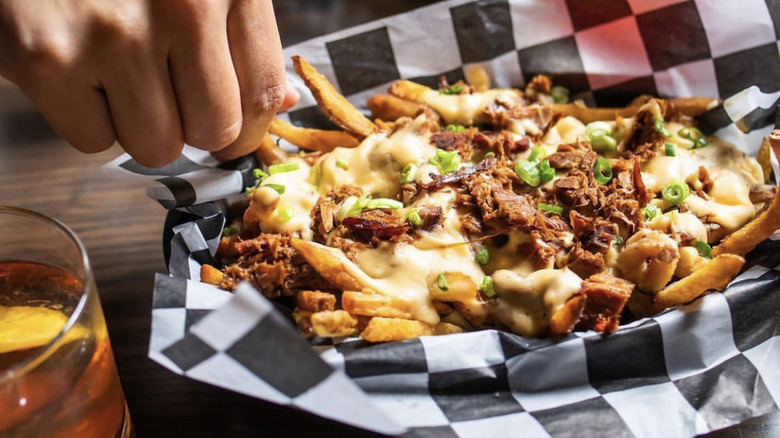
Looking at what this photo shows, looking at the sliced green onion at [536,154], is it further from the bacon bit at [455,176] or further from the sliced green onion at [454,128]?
the sliced green onion at [454,128]

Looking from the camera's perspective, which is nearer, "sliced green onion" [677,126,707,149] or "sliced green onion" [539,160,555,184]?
"sliced green onion" [539,160,555,184]

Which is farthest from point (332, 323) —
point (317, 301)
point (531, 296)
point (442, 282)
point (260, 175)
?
point (260, 175)

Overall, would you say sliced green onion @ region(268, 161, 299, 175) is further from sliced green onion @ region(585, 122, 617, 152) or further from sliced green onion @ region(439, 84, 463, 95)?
sliced green onion @ region(585, 122, 617, 152)

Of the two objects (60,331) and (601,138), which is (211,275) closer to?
(60,331)

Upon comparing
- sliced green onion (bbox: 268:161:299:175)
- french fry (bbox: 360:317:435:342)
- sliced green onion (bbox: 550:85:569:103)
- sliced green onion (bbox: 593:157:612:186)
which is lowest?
french fry (bbox: 360:317:435:342)

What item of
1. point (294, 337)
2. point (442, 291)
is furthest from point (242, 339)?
point (442, 291)

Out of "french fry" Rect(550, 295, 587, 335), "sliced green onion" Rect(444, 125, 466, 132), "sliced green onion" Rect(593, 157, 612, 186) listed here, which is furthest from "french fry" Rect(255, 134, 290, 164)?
"french fry" Rect(550, 295, 587, 335)

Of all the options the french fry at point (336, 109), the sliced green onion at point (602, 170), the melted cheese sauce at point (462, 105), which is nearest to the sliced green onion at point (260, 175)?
the french fry at point (336, 109)
